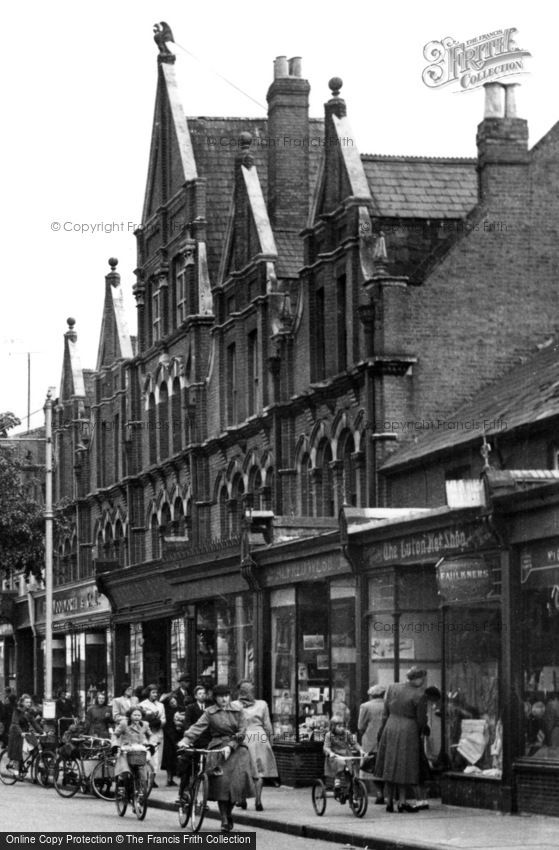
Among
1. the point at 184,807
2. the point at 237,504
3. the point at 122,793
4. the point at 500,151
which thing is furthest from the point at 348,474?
the point at 184,807

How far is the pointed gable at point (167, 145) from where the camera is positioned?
48.2 metres

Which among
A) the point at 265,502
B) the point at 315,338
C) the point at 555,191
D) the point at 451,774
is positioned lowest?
the point at 451,774

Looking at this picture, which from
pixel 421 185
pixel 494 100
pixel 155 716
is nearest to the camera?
pixel 155 716

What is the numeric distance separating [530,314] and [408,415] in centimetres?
352

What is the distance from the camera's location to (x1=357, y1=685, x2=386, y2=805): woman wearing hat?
82.1 feet

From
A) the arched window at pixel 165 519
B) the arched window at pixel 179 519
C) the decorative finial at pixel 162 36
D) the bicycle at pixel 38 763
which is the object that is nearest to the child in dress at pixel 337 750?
the bicycle at pixel 38 763

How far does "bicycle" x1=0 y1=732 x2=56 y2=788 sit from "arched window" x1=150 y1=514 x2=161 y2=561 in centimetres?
1578

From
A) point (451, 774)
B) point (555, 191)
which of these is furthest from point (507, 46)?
point (451, 774)

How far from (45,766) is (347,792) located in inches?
390

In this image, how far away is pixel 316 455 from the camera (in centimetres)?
3697

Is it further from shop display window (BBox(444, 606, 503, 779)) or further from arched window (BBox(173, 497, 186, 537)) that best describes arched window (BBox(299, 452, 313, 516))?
shop display window (BBox(444, 606, 503, 779))

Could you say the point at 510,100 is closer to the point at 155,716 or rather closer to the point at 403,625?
the point at 403,625

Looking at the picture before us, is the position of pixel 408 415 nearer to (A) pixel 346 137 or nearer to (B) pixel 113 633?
(A) pixel 346 137

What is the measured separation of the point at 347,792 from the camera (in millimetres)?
23297
